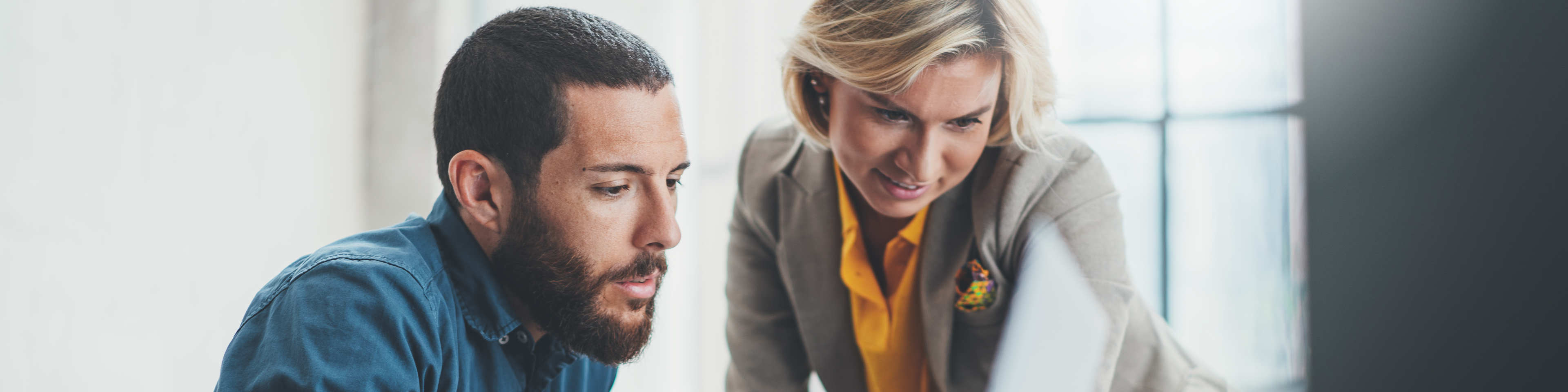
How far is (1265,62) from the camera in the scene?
6.26 ft

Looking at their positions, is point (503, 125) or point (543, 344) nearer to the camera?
point (503, 125)

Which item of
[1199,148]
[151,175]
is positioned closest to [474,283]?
[151,175]

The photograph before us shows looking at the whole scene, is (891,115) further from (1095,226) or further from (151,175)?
(151,175)

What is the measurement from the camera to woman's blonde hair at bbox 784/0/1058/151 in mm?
840

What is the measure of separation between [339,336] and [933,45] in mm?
639

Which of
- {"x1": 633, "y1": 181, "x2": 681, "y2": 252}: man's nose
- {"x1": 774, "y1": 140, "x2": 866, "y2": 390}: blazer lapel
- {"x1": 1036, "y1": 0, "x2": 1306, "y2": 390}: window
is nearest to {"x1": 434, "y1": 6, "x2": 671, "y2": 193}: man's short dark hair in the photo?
{"x1": 633, "y1": 181, "x2": 681, "y2": 252}: man's nose

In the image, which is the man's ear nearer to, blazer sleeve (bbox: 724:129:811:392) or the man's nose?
the man's nose

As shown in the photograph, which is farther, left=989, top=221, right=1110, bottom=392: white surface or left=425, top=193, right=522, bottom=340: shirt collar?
left=989, top=221, right=1110, bottom=392: white surface

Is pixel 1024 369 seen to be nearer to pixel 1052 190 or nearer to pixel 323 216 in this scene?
pixel 1052 190

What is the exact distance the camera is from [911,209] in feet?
3.19

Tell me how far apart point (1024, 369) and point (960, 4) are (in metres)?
0.51

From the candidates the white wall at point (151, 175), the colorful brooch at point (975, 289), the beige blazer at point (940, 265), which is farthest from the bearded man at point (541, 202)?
the white wall at point (151, 175)

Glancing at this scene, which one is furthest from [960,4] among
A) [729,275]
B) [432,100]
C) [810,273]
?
[432,100]

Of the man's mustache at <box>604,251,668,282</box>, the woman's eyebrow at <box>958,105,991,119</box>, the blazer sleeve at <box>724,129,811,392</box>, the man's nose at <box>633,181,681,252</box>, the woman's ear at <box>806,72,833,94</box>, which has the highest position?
the woman's ear at <box>806,72,833,94</box>
